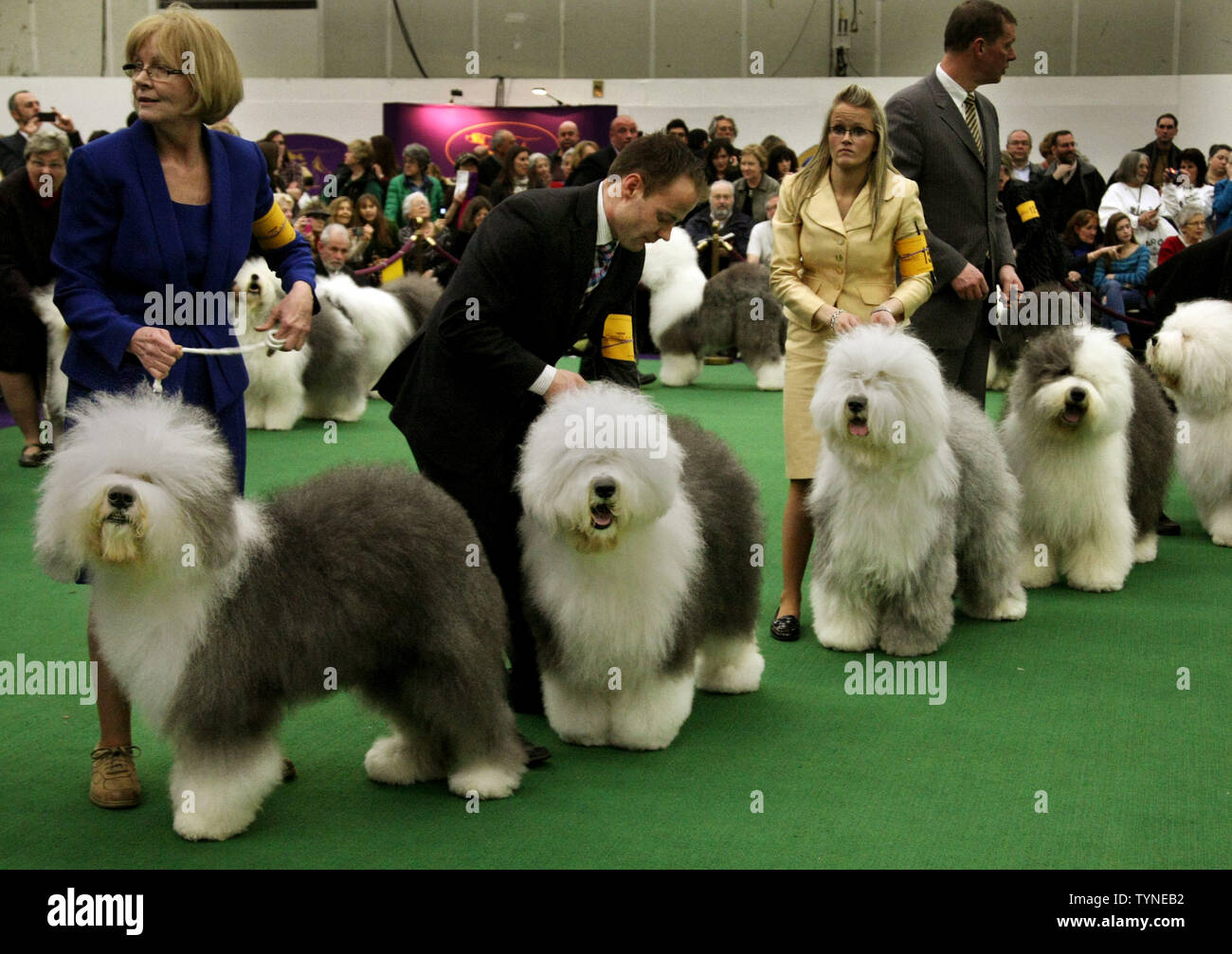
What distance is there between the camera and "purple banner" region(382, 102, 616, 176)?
16.0m

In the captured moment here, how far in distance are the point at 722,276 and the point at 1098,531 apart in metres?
5.50

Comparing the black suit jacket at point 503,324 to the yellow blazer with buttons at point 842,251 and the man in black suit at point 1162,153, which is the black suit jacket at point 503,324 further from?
the man in black suit at point 1162,153

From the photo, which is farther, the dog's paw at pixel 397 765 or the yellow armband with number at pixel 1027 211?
the yellow armband with number at pixel 1027 211

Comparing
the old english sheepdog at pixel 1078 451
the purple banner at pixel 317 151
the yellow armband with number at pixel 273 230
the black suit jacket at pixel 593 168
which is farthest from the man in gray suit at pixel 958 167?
the purple banner at pixel 317 151

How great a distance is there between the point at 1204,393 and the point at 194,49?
468 centimetres

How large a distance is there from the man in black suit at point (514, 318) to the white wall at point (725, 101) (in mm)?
13029

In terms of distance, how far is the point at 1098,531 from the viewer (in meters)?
5.17

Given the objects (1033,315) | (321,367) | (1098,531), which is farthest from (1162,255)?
(321,367)

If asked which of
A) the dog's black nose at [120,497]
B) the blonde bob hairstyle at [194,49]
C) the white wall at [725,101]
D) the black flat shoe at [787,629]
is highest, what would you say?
the white wall at [725,101]

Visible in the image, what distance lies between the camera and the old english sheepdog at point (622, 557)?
3.10 m

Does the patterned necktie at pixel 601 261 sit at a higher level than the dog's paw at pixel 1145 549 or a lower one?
higher

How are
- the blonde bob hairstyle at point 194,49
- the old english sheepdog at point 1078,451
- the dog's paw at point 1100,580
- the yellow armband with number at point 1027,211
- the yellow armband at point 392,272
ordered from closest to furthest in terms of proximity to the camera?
1. the blonde bob hairstyle at point 194,49
2. the old english sheepdog at point 1078,451
3. the dog's paw at point 1100,580
4. the yellow armband with number at point 1027,211
5. the yellow armband at point 392,272

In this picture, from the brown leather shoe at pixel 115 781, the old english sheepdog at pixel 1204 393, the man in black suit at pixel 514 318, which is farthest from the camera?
the old english sheepdog at pixel 1204 393

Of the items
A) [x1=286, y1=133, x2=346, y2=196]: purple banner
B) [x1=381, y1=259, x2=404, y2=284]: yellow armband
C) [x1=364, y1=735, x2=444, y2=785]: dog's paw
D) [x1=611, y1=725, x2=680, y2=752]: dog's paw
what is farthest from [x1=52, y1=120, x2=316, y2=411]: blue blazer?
[x1=286, y1=133, x2=346, y2=196]: purple banner
